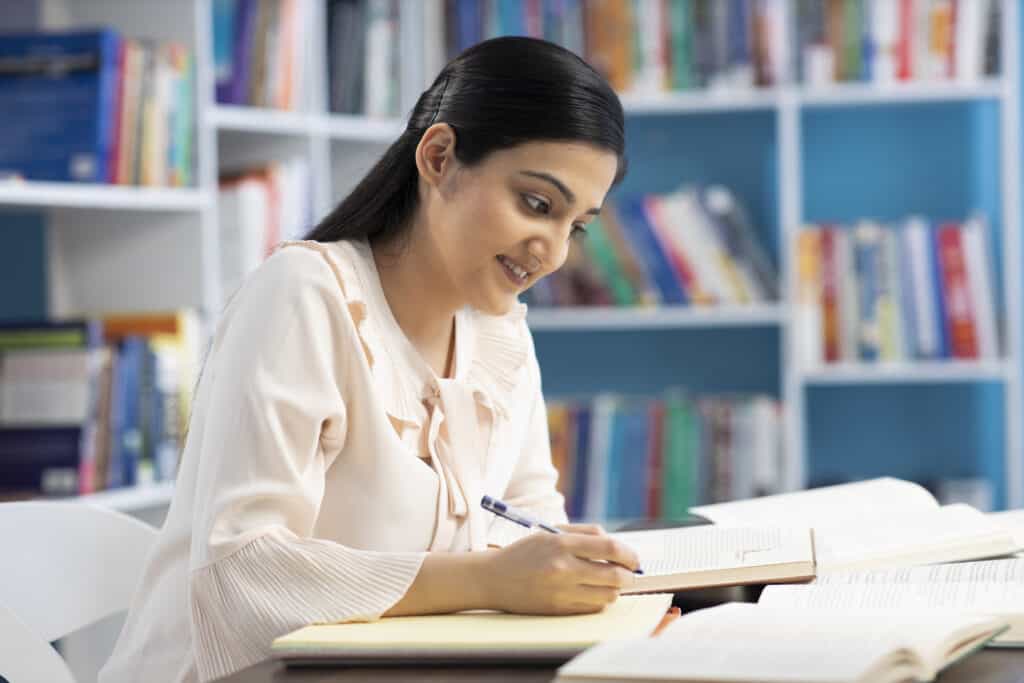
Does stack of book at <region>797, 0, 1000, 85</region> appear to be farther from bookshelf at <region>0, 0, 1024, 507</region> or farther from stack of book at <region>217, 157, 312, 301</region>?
stack of book at <region>217, 157, 312, 301</region>

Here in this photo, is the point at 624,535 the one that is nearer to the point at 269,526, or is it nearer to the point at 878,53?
the point at 269,526

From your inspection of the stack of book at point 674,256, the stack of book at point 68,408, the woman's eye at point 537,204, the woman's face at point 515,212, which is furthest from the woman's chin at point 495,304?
the stack of book at point 674,256

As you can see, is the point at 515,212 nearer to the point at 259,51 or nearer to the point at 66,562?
the point at 66,562

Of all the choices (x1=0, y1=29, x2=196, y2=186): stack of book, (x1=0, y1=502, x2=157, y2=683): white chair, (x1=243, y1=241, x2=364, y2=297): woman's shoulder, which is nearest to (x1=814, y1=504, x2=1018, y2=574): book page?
(x1=243, y1=241, x2=364, y2=297): woman's shoulder

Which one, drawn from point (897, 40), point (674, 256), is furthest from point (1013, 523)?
point (897, 40)

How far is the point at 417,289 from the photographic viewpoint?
56.8 inches

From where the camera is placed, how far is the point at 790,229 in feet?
10.7

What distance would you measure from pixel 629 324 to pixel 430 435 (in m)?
2.04

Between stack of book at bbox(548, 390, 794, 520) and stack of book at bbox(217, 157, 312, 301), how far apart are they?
828 mm

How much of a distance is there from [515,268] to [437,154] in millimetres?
136

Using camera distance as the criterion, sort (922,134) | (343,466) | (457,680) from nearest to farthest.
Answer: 1. (457,680)
2. (343,466)
3. (922,134)

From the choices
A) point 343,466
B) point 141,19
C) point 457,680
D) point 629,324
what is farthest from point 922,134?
point 457,680

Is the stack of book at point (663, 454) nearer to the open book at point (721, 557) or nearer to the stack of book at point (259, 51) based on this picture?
the stack of book at point (259, 51)

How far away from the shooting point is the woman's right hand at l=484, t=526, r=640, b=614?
3.34 feet
